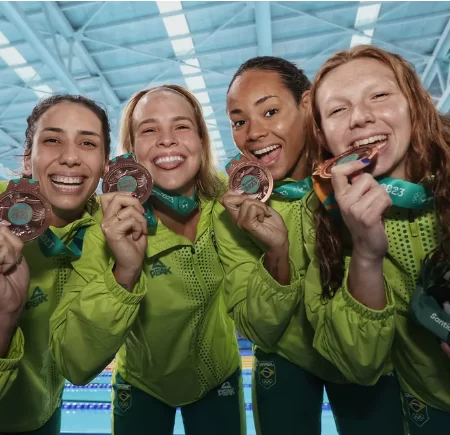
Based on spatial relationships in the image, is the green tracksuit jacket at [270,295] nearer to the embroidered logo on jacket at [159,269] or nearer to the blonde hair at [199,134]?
the blonde hair at [199,134]

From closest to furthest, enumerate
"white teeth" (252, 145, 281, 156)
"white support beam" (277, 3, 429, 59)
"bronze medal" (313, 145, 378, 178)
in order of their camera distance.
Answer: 1. "bronze medal" (313, 145, 378, 178)
2. "white teeth" (252, 145, 281, 156)
3. "white support beam" (277, 3, 429, 59)

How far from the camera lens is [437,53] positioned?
425 inches

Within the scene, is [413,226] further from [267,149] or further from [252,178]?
[267,149]

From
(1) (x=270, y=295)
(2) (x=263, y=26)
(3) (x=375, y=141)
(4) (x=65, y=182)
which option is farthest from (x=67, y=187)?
(2) (x=263, y=26)

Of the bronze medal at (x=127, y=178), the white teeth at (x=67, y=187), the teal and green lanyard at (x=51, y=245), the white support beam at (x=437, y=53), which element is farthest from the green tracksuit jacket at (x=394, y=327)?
the white support beam at (x=437, y=53)

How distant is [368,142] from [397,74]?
1.32 ft

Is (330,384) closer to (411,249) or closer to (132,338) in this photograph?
(411,249)

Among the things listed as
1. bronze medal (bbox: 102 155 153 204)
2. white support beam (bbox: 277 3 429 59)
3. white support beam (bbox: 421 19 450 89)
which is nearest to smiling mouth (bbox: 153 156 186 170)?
bronze medal (bbox: 102 155 153 204)

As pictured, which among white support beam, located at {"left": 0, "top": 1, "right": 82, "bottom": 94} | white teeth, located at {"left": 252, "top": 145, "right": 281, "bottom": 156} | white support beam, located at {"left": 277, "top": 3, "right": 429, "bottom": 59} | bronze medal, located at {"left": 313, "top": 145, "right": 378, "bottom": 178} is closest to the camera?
bronze medal, located at {"left": 313, "top": 145, "right": 378, "bottom": 178}

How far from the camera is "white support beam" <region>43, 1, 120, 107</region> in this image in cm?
896

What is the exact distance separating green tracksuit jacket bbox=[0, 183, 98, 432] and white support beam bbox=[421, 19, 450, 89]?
35.3ft

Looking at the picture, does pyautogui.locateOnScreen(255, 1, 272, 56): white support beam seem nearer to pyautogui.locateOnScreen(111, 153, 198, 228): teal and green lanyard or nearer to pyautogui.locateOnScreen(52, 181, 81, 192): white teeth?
pyautogui.locateOnScreen(111, 153, 198, 228): teal and green lanyard

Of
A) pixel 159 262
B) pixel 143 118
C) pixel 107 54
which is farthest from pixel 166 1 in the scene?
pixel 159 262

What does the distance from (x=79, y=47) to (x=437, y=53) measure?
29.2 ft
